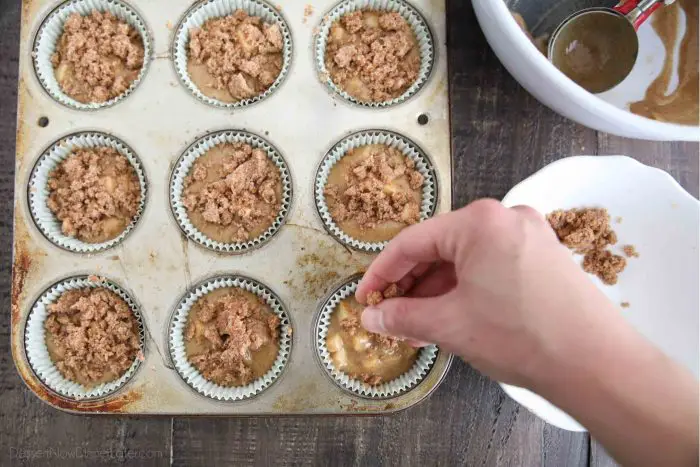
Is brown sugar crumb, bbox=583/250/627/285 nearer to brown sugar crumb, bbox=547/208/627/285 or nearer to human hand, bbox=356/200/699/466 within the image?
brown sugar crumb, bbox=547/208/627/285

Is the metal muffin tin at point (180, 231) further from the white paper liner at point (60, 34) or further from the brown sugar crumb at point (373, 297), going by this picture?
the brown sugar crumb at point (373, 297)

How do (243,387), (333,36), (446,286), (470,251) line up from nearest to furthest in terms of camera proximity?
(470,251) < (446,286) < (243,387) < (333,36)

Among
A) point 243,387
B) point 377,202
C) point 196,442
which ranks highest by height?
point 377,202

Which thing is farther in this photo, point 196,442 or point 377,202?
point 196,442

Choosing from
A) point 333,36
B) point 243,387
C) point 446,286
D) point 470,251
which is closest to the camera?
point 470,251

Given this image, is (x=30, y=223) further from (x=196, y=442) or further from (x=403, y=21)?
(x=403, y=21)

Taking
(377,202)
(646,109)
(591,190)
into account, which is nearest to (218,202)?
(377,202)

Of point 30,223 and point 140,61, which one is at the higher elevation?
point 140,61

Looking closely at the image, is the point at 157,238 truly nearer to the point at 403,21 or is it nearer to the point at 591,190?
the point at 403,21

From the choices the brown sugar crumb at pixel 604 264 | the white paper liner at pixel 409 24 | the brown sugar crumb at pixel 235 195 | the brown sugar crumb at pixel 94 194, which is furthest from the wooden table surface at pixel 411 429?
the brown sugar crumb at pixel 235 195
